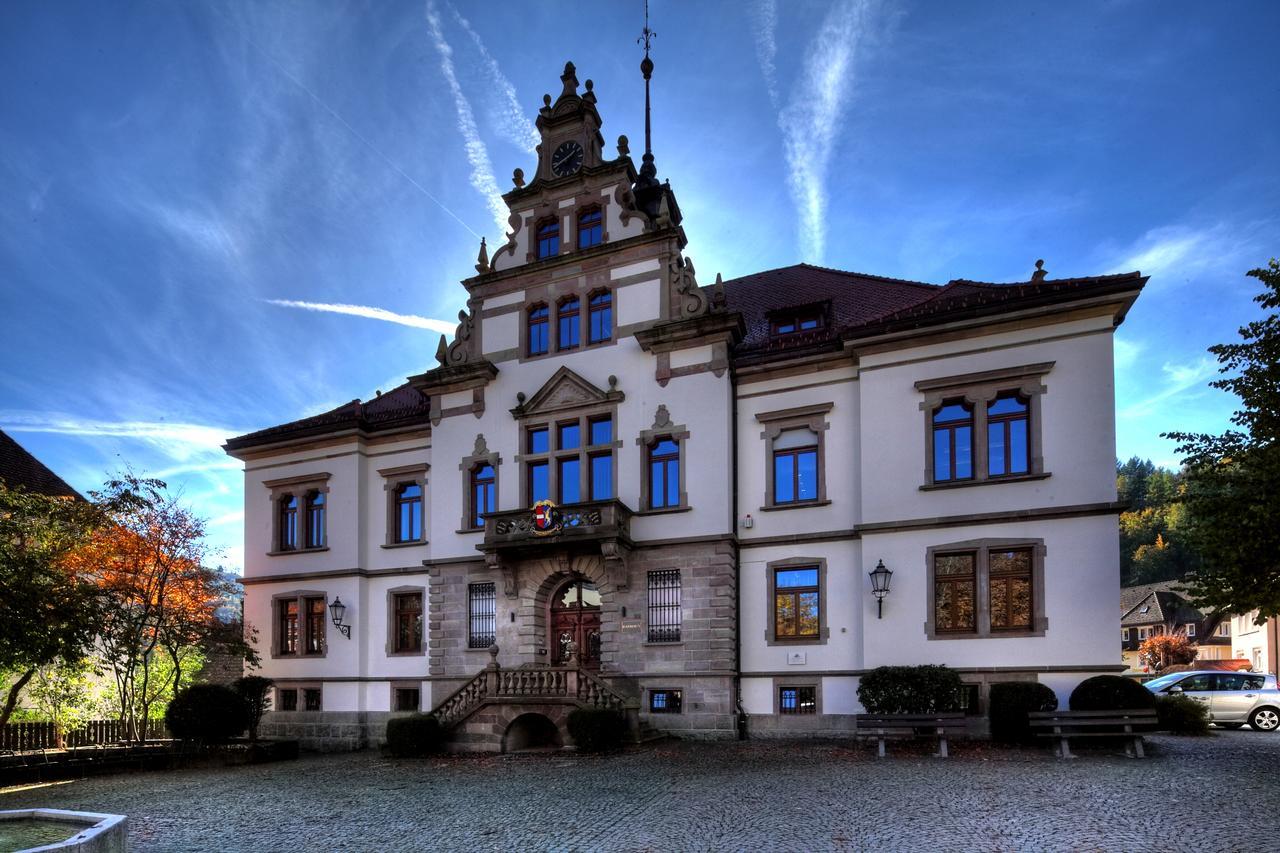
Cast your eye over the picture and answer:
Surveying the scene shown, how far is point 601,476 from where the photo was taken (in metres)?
23.1

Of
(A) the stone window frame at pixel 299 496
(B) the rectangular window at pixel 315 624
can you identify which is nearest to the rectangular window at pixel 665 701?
(B) the rectangular window at pixel 315 624

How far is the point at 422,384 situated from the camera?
25.1 m

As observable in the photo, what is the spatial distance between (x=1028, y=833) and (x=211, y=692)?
20307mm

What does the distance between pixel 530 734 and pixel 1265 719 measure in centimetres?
1867

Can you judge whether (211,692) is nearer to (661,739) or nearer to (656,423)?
(661,739)

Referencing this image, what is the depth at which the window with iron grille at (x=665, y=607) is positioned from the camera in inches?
845

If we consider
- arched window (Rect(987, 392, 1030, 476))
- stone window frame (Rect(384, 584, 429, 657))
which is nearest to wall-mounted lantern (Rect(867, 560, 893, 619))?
arched window (Rect(987, 392, 1030, 476))

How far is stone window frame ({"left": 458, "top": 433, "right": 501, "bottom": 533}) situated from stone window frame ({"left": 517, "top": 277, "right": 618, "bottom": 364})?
9.31ft

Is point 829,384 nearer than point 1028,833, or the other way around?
point 1028,833

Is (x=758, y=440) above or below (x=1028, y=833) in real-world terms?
above

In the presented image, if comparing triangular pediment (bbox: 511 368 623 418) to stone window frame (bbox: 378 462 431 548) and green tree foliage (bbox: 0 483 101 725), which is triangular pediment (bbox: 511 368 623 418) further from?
green tree foliage (bbox: 0 483 101 725)

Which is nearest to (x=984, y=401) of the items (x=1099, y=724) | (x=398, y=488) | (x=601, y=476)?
(x=1099, y=724)

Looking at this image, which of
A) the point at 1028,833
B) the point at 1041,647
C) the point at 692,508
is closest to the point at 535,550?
the point at 692,508

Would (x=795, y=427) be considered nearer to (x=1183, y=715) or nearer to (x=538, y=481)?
A: (x=538, y=481)
